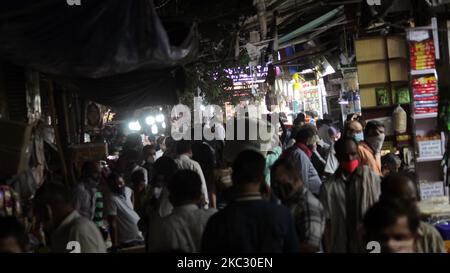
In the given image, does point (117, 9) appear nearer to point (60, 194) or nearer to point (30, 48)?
point (30, 48)

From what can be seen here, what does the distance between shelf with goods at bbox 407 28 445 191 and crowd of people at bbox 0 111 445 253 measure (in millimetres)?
954

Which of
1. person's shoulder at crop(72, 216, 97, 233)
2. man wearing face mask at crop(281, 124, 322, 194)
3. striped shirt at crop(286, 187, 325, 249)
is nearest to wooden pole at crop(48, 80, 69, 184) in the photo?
man wearing face mask at crop(281, 124, 322, 194)

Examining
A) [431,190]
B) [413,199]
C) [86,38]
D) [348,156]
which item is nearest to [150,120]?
[431,190]

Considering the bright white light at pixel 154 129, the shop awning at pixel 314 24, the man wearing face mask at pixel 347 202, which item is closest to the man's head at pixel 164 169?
the man wearing face mask at pixel 347 202

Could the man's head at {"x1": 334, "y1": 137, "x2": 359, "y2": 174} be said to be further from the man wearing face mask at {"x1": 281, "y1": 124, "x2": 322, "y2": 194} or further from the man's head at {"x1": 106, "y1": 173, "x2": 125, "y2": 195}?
the man's head at {"x1": 106, "y1": 173, "x2": 125, "y2": 195}

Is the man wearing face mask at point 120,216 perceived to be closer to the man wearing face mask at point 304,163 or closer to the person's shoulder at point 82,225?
the man wearing face mask at point 304,163

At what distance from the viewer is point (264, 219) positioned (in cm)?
377

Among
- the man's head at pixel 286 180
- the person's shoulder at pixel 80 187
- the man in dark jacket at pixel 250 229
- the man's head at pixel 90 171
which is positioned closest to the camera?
the man in dark jacket at pixel 250 229

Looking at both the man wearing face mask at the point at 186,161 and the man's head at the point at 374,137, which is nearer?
the man's head at the point at 374,137

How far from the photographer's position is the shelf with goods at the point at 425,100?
7.94 m

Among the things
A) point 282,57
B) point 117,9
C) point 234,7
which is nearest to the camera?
point 117,9

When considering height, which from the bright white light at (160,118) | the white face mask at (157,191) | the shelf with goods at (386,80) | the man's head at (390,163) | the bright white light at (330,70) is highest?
the bright white light at (330,70)

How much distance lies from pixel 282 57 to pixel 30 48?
44.7 feet
